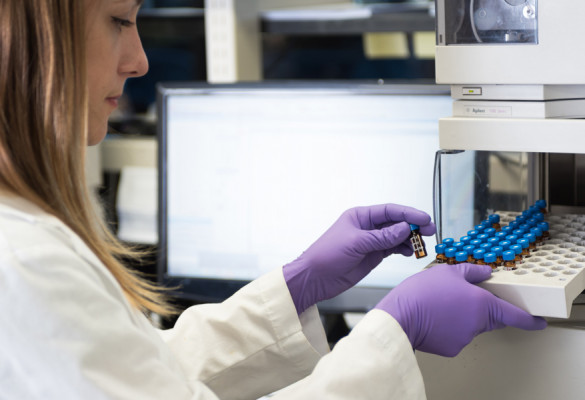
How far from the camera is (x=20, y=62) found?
54 cm

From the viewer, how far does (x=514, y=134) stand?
709 mm

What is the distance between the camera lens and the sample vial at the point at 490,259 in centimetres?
66

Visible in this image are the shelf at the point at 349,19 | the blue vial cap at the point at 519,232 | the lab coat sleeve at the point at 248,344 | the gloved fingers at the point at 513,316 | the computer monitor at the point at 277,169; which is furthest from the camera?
the shelf at the point at 349,19

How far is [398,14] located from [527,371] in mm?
906

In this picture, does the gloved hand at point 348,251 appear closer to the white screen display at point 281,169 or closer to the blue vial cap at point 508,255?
the blue vial cap at point 508,255

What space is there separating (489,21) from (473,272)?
0.27 metres

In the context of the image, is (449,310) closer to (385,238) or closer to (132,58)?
(385,238)

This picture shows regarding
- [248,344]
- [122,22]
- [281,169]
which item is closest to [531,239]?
[248,344]

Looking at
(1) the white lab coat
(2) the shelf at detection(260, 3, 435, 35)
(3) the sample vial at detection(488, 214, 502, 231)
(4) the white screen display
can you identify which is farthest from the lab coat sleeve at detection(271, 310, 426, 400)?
(2) the shelf at detection(260, 3, 435, 35)

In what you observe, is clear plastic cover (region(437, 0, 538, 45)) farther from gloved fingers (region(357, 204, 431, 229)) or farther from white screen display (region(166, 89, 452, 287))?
white screen display (region(166, 89, 452, 287))

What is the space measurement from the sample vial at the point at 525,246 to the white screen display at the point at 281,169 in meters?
0.39

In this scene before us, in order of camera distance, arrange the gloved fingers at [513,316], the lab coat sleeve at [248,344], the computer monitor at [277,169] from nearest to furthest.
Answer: the gloved fingers at [513,316]
the lab coat sleeve at [248,344]
the computer monitor at [277,169]

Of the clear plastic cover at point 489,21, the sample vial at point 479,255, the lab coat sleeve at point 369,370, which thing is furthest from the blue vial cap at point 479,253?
the clear plastic cover at point 489,21

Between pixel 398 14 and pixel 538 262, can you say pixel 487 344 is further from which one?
pixel 398 14
